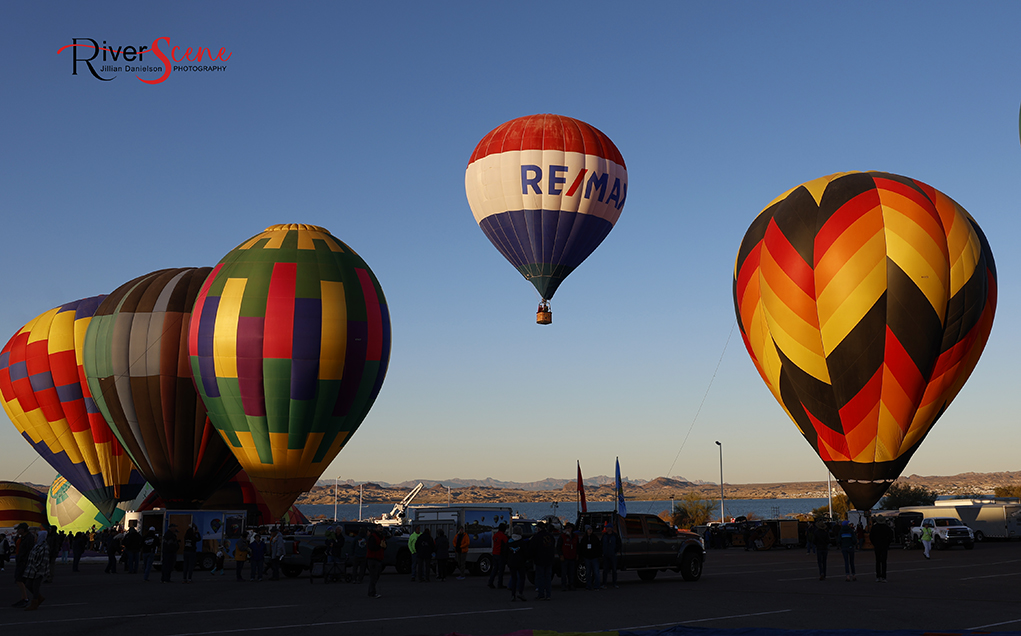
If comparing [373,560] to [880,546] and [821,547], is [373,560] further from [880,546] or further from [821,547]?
[880,546]

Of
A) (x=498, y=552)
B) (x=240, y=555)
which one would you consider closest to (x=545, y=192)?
(x=240, y=555)

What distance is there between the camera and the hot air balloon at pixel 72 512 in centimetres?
5269

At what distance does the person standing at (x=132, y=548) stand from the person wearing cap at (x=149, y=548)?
0.27 meters

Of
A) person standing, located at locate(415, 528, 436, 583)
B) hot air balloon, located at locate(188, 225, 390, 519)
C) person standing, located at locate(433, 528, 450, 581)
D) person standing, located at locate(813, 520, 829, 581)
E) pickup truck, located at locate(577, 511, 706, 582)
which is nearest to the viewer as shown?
person standing, located at locate(813, 520, 829, 581)

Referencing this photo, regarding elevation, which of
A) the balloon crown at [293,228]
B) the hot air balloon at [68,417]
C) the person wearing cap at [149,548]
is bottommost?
the person wearing cap at [149,548]

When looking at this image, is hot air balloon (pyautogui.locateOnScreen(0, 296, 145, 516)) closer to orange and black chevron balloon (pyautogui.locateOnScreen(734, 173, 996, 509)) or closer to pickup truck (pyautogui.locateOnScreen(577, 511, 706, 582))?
pickup truck (pyautogui.locateOnScreen(577, 511, 706, 582))

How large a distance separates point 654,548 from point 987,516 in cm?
3147

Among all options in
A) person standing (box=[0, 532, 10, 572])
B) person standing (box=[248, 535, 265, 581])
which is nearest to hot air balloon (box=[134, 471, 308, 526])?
person standing (box=[0, 532, 10, 572])

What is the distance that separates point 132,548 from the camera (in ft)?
100

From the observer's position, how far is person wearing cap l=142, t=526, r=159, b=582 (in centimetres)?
2666

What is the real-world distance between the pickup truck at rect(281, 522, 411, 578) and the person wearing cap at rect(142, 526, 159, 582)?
376 cm

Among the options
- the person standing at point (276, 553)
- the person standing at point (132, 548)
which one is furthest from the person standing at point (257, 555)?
the person standing at point (132, 548)

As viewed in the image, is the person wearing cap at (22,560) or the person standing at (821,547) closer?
the person wearing cap at (22,560)

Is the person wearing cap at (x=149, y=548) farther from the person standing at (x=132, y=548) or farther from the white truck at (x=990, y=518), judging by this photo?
the white truck at (x=990, y=518)
